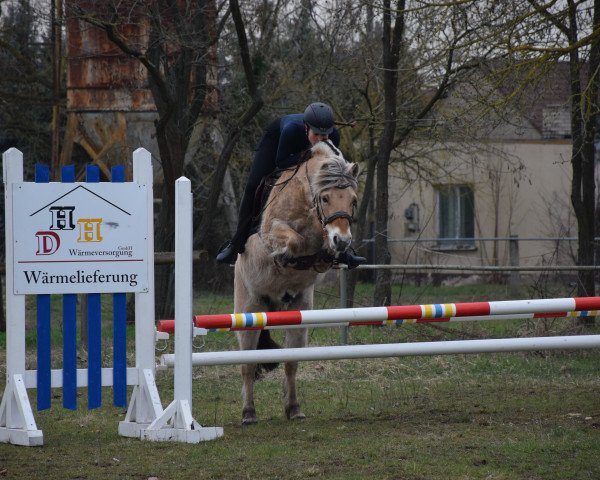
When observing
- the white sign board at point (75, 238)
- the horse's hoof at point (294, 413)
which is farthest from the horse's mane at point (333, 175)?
the horse's hoof at point (294, 413)

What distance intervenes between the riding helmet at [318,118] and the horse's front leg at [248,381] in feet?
5.67

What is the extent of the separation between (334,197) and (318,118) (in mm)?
802

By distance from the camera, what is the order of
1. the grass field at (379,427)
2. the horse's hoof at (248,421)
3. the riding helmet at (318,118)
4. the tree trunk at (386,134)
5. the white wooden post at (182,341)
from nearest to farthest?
the grass field at (379,427)
the white wooden post at (182,341)
the riding helmet at (318,118)
the horse's hoof at (248,421)
the tree trunk at (386,134)

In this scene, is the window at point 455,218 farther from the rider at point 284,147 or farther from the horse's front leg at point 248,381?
the horse's front leg at point 248,381

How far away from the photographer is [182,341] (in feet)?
20.0

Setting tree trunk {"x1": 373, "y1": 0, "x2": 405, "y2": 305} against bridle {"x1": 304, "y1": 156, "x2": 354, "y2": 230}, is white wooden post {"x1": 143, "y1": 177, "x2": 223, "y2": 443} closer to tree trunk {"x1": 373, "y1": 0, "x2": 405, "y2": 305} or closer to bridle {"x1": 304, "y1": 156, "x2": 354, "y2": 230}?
bridle {"x1": 304, "y1": 156, "x2": 354, "y2": 230}

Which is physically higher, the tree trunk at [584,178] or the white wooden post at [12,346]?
the tree trunk at [584,178]

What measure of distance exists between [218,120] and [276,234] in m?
9.99

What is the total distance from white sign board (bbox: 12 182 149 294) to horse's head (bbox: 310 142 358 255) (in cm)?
126

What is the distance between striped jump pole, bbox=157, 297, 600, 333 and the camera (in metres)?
6.16

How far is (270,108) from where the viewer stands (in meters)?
16.7

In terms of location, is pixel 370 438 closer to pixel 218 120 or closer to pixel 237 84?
pixel 218 120

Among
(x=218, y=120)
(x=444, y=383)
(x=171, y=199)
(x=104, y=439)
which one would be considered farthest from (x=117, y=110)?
(x=104, y=439)

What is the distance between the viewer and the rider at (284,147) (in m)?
6.86
